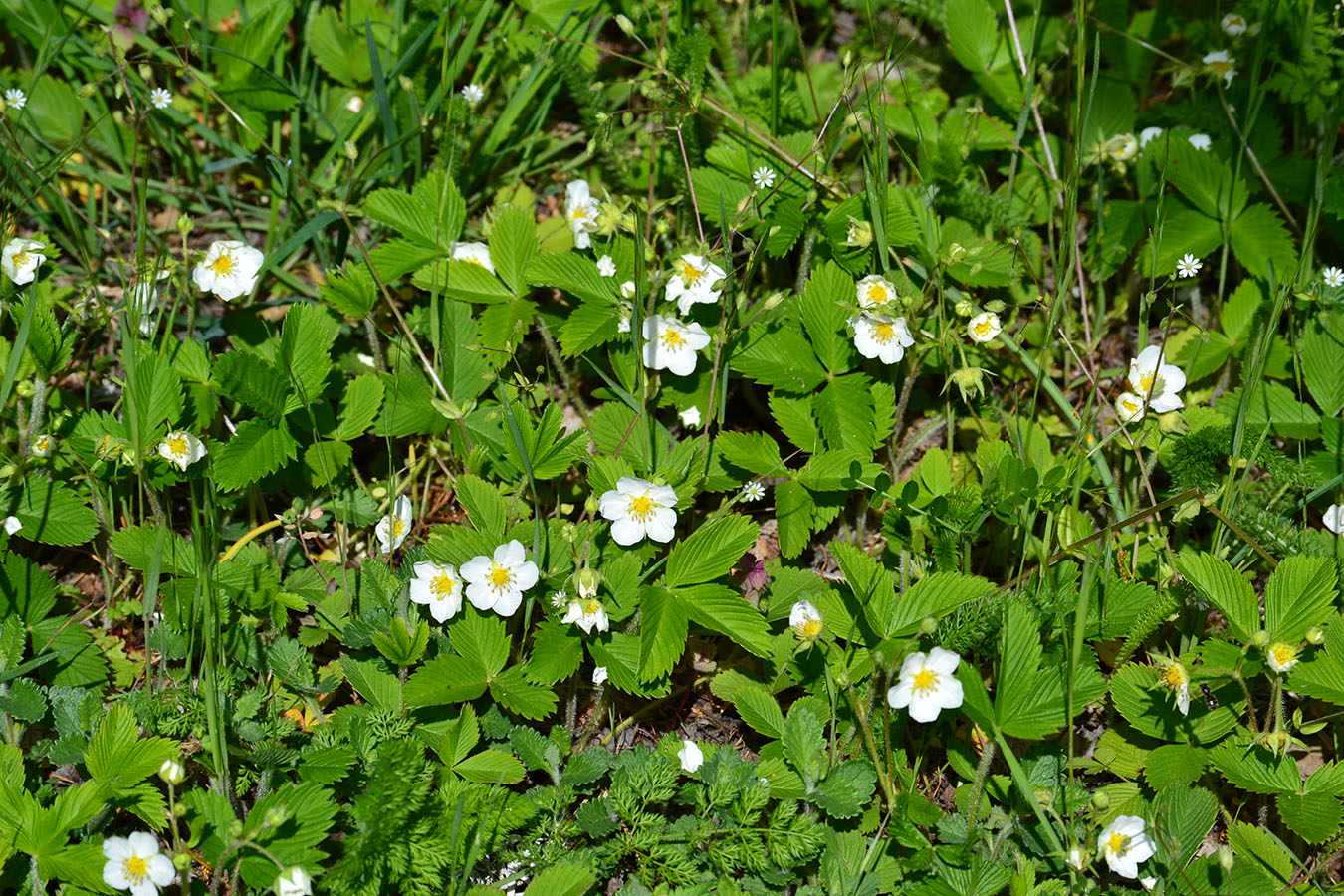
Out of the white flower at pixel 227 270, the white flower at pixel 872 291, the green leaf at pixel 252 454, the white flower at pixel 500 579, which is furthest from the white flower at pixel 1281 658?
the white flower at pixel 227 270

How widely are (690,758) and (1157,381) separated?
5.05ft

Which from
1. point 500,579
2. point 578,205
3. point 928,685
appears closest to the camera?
point 928,685

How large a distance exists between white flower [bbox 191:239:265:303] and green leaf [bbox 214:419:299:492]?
445 millimetres

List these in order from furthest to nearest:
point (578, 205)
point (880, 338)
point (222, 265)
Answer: point (578, 205) < point (222, 265) < point (880, 338)

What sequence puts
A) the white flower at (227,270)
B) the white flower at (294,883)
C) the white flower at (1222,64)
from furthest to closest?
the white flower at (1222,64) → the white flower at (227,270) → the white flower at (294,883)

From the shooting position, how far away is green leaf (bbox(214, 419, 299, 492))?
2.57 meters

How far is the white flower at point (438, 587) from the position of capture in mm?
2453

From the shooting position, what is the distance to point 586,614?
236cm

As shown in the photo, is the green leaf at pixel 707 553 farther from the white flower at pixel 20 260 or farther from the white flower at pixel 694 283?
the white flower at pixel 20 260

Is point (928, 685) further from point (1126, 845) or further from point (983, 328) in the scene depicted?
point (983, 328)

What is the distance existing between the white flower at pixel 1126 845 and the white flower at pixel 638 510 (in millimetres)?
1170

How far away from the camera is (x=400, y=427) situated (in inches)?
109

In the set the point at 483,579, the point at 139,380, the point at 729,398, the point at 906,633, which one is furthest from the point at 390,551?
the point at 906,633

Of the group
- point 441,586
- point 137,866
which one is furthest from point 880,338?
point 137,866
